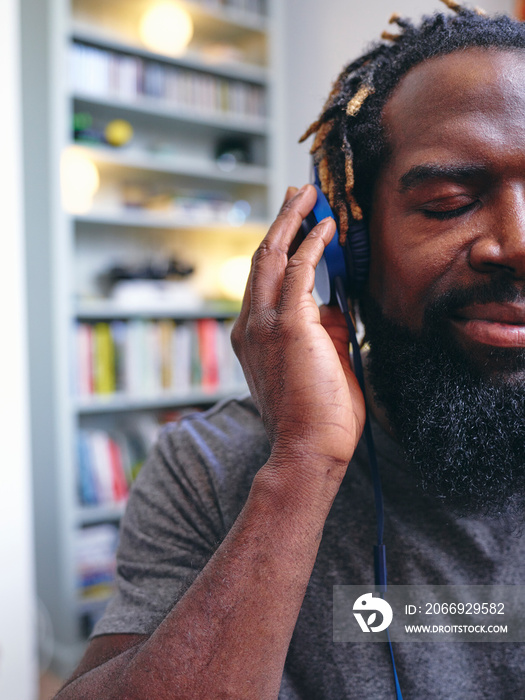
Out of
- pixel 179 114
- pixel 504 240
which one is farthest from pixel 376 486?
pixel 179 114

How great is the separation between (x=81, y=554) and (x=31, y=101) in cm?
178

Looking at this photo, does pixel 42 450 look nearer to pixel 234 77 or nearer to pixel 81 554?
pixel 81 554

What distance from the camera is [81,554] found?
230 centimetres

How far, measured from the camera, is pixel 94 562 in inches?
91.1

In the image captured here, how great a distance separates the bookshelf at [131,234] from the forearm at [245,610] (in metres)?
1.76

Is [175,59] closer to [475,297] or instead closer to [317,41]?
[317,41]

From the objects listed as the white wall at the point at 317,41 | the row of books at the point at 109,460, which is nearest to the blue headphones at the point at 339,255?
the white wall at the point at 317,41

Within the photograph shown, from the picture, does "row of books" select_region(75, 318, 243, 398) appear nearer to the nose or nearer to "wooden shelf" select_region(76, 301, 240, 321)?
"wooden shelf" select_region(76, 301, 240, 321)

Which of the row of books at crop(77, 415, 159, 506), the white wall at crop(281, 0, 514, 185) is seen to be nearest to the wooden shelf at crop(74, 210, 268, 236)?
the white wall at crop(281, 0, 514, 185)

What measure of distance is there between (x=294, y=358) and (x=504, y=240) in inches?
11.2

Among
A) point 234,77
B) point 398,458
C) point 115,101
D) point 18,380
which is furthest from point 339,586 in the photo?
point 234,77

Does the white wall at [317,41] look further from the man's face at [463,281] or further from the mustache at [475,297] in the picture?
the mustache at [475,297]

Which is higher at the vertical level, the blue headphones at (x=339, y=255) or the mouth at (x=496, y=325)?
the blue headphones at (x=339, y=255)

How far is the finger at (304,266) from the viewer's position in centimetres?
71
